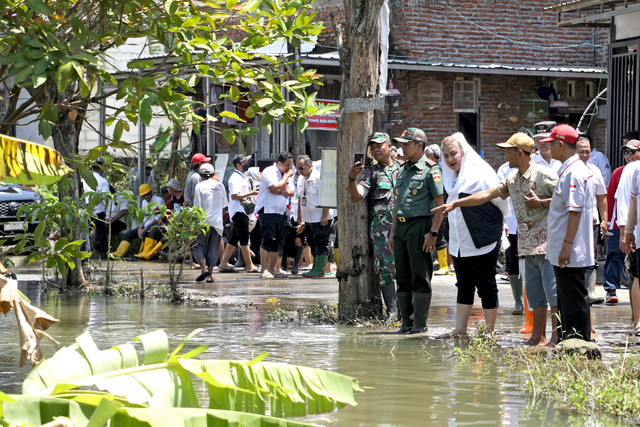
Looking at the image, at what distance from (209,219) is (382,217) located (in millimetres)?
5847

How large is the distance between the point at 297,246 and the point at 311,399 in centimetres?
1334

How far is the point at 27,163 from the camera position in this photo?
3381 mm

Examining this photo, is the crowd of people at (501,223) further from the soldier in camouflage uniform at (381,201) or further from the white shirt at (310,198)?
the white shirt at (310,198)

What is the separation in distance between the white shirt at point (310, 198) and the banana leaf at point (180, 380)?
1229cm

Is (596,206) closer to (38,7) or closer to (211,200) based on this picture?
(211,200)

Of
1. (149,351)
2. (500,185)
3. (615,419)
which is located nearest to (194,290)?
(500,185)

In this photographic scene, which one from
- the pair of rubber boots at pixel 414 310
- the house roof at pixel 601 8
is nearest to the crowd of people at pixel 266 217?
the house roof at pixel 601 8

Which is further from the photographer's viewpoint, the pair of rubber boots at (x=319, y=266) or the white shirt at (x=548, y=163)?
the pair of rubber boots at (x=319, y=266)

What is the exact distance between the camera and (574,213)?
7.16m

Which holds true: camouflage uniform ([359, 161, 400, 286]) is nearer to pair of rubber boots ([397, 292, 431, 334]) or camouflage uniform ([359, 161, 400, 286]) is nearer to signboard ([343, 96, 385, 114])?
pair of rubber boots ([397, 292, 431, 334])

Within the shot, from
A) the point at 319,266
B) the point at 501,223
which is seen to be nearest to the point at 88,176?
the point at 501,223

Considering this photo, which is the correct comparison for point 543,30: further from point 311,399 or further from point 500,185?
point 311,399

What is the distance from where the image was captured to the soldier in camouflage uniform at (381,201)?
31.3ft

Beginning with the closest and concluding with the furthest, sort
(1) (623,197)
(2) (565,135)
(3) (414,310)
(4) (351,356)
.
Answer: (2) (565,135) → (4) (351,356) → (3) (414,310) → (1) (623,197)
